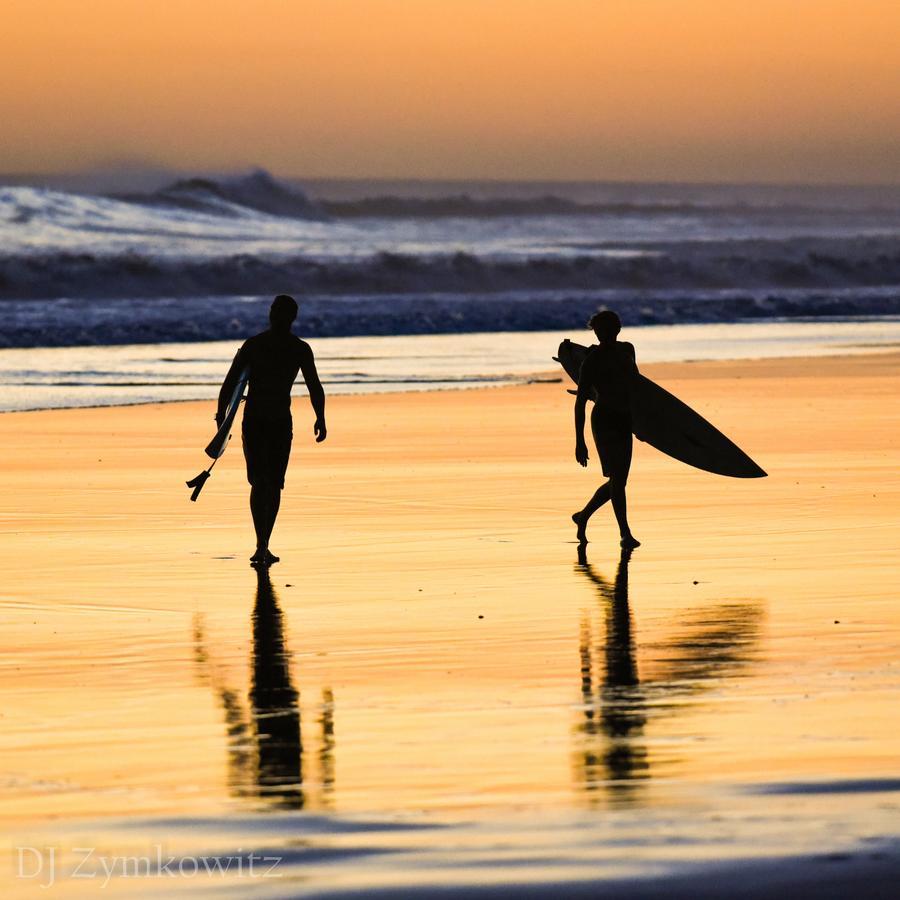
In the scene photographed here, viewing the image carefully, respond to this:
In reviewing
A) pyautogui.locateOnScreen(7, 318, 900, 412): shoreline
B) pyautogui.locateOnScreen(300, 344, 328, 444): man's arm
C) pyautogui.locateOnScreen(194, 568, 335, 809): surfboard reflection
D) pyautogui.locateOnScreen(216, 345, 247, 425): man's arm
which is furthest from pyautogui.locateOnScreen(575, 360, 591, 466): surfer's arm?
pyautogui.locateOnScreen(7, 318, 900, 412): shoreline

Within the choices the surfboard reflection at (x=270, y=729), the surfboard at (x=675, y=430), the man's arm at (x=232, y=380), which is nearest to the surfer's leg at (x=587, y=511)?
the surfboard at (x=675, y=430)

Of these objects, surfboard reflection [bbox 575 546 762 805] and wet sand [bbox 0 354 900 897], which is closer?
wet sand [bbox 0 354 900 897]

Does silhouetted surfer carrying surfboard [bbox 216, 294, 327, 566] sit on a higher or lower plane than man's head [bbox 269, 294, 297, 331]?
lower

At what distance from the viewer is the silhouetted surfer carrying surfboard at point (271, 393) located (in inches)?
520

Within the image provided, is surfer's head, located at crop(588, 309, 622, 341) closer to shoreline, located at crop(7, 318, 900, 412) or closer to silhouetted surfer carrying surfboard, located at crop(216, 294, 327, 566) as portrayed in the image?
silhouetted surfer carrying surfboard, located at crop(216, 294, 327, 566)

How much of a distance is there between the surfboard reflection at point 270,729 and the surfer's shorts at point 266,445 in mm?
3073

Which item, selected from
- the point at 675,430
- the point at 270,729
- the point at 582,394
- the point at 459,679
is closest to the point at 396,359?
the point at 675,430

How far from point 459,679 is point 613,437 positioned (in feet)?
17.3

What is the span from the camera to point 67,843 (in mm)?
6188

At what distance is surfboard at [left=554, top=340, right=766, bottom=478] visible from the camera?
51.3 ft

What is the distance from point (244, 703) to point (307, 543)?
5.18m

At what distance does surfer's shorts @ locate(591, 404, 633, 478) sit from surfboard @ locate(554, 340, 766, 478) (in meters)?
1.32

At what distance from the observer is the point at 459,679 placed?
8766mm

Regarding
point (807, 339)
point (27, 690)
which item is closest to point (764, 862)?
point (27, 690)
